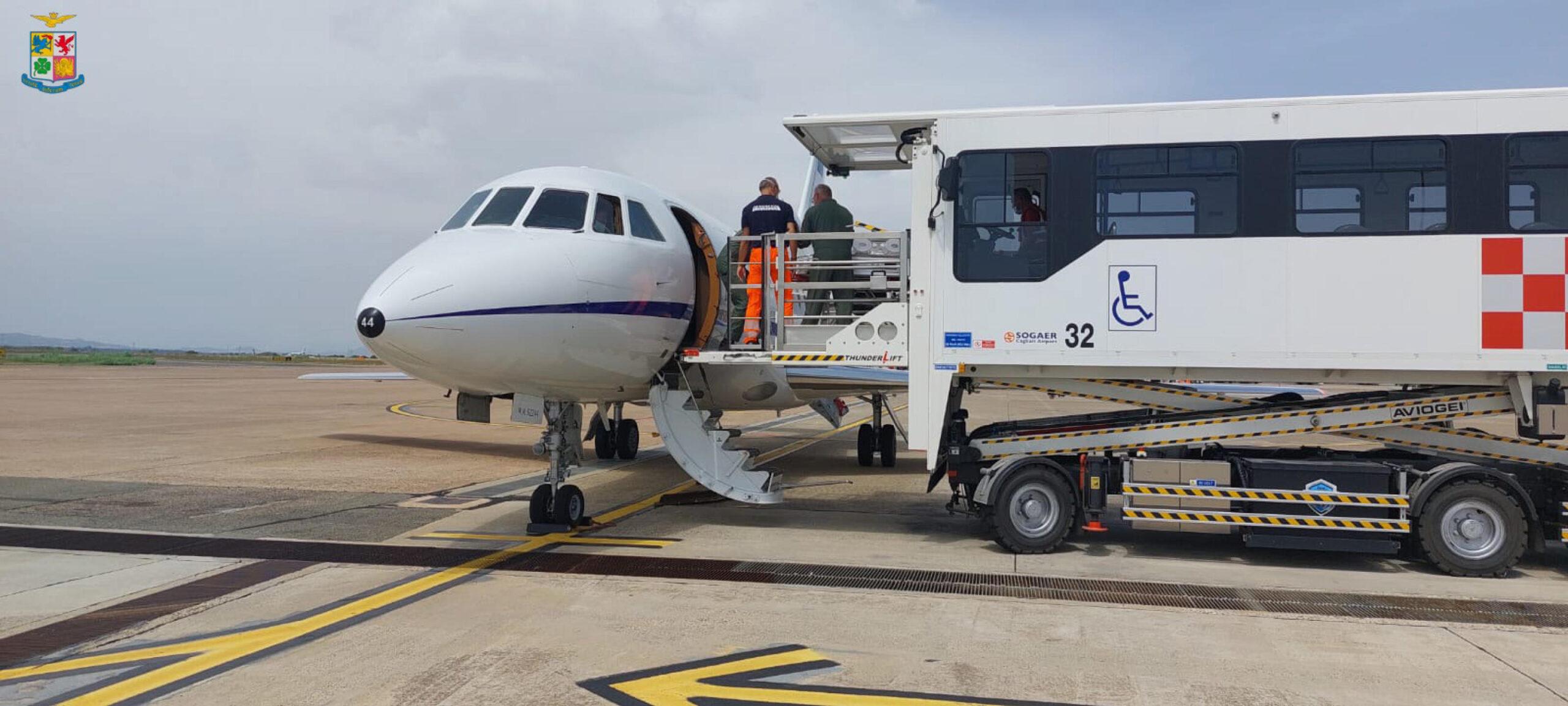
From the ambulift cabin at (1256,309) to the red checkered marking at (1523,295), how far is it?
0.7 inches

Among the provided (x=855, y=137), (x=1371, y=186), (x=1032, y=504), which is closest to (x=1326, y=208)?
(x=1371, y=186)

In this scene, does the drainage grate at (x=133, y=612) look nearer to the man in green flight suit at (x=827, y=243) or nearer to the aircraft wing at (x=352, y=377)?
the man in green flight suit at (x=827, y=243)

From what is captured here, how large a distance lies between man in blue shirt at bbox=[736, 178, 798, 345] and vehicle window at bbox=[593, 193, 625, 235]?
4.48ft

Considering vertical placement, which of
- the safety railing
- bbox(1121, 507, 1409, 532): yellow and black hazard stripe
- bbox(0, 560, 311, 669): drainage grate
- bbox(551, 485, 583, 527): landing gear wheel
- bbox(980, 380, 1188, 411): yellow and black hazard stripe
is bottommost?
bbox(0, 560, 311, 669): drainage grate

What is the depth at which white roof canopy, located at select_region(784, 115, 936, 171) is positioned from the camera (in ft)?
29.7

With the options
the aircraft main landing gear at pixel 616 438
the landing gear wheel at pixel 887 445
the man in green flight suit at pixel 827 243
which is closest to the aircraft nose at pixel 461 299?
the man in green flight suit at pixel 827 243

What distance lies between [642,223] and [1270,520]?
6.45 metres

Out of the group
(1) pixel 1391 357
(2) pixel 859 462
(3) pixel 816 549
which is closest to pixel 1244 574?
(1) pixel 1391 357

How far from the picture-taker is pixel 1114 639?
242 inches

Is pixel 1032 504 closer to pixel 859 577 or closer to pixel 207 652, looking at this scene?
pixel 859 577

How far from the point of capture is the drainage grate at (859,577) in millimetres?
7059

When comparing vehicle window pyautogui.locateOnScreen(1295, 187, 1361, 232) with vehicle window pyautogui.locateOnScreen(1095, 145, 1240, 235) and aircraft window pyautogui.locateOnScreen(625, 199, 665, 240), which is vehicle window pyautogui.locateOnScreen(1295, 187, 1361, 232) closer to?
vehicle window pyautogui.locateOnScreen(1095, 145, 1240, 235)

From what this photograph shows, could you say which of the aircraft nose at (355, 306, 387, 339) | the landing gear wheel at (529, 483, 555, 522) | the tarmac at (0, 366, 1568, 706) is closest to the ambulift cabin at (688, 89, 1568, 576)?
the tarmac at (0, 366, 1568, 706)

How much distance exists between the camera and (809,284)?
31.5 ft
